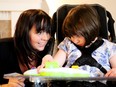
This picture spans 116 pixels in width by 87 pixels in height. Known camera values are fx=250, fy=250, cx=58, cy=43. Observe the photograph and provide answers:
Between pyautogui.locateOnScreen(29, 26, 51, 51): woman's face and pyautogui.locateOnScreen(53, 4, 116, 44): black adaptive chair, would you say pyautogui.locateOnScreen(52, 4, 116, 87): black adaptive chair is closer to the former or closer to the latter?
pyautogui.locateOnScreen(53, 4, 116, 44): black adaptive chair

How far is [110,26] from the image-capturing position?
1.73m

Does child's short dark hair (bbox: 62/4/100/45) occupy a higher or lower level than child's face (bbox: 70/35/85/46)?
higher

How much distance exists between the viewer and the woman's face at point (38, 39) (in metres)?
1.40

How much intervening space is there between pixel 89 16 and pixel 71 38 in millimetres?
164

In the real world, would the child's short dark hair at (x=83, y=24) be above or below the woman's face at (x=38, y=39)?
above

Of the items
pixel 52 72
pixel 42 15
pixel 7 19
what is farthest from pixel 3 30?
pixel 52 72

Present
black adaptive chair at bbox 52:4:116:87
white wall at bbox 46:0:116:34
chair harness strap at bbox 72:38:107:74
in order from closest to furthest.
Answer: chair harness strap at bbox 72:38:107:74
black adaptive chair at bbox 52:4:116:87
white wall at bbox 46:0:116:34

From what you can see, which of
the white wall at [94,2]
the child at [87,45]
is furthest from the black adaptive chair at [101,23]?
the white wall at [94,2]

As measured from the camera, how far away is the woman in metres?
1.40

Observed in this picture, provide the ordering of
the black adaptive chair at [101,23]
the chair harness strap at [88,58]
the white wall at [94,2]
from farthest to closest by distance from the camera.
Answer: the white wall at [94,2] → the black adaptive chair at [101,23] → the chair harness strap at [88,58]

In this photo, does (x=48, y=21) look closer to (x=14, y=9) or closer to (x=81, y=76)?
(x=81, y=76)

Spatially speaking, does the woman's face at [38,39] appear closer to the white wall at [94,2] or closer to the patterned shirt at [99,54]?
the patterned shirt at [99,54]

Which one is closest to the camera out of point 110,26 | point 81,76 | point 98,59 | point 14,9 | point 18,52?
point 81,76

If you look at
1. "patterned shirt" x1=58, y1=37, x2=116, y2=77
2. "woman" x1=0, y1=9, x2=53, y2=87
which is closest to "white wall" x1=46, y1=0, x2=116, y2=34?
"woman" x1=0, y1=9, x2=53, y2=87
